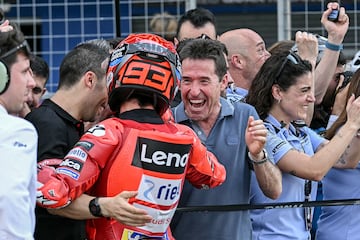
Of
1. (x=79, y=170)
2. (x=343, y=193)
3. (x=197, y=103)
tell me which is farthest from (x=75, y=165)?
(x=343, y=193)

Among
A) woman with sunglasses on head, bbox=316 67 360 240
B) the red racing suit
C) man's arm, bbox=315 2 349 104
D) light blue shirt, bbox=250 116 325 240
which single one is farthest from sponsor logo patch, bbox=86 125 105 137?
man's arm, bbox=315 2 349 104

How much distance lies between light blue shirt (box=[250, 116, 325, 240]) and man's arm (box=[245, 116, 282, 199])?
201 mm

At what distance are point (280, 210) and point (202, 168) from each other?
32.2 inches

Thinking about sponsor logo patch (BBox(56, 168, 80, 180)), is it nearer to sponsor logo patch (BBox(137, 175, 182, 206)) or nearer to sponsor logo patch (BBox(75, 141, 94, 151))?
sponsor logo patch (BBox(75, 141, 94, 151))

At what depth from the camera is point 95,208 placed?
137 inches

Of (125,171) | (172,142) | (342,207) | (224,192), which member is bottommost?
(342,207)

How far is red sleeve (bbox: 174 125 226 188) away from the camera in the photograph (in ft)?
12.4

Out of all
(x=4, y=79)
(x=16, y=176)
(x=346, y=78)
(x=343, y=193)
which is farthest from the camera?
(x=346, y=78)

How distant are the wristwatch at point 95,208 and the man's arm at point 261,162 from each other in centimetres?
84

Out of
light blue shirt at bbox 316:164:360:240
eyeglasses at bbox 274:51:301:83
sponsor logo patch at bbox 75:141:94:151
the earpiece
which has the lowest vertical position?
light blue shirt at bbox 316:164:360:240

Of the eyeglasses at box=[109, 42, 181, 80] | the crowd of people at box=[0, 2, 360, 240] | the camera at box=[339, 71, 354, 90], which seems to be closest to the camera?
the crowd of people at box=[0, 2, 360, 240]

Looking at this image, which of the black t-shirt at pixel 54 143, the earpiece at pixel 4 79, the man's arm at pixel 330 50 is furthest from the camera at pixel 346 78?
the earpiece at pixel 4 79

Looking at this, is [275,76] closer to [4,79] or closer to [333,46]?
[333,46]

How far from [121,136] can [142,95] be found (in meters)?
0.21
